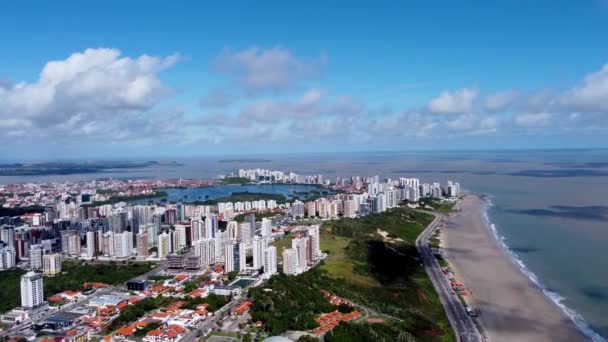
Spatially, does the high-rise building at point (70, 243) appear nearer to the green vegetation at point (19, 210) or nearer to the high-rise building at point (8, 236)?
the high-rise building at point (8, 236)

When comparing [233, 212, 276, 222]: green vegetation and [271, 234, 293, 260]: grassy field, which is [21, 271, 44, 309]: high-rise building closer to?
[271, 234, 293, 260]: grassy field

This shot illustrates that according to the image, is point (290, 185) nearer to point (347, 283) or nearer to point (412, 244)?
point (412, 244)

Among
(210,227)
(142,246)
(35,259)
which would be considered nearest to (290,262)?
(142,246)

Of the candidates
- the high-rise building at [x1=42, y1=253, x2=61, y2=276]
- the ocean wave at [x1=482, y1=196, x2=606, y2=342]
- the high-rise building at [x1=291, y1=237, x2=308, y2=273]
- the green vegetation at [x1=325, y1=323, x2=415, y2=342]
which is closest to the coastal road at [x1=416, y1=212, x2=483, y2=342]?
the green vegetation at [x1=325, y1=323, x2=415, y2=342]

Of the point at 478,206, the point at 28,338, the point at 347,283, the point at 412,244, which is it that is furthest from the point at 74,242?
the point at 478,206

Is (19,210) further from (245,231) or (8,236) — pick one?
(245,231)

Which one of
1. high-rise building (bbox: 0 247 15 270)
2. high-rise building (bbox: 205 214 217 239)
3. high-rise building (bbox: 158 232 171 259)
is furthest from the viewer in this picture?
high-rise building (bbox: 205 214 217 239)
